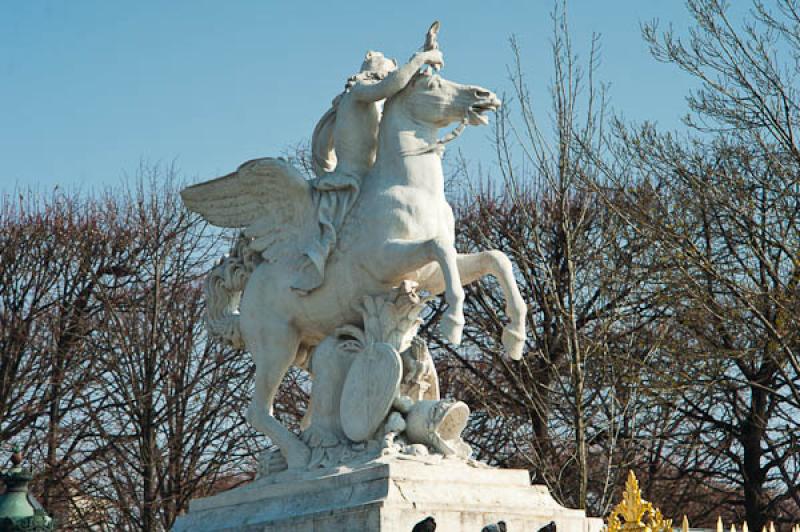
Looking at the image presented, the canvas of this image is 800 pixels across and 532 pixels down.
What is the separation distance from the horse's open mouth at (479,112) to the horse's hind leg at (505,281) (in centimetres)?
88

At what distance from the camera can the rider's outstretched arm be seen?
26.7ft

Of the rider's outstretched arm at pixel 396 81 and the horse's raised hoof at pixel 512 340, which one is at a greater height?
the rider's outstretched arm at pixel 396 81

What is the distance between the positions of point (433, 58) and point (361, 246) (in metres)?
1.33

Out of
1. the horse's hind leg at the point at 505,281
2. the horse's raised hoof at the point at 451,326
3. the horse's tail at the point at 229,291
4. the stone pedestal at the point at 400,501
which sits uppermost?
the horse's tail at the point at 229,291

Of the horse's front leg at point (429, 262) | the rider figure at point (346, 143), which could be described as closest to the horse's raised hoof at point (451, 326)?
the horse's front leg at point (429, 262)

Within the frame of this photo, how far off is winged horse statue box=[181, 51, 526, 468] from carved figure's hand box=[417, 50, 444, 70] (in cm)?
8

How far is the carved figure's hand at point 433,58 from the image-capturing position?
823cm

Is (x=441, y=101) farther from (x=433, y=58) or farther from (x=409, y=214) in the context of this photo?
(x=409, y=214)

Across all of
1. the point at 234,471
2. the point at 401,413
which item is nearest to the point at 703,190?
the point at 401,413

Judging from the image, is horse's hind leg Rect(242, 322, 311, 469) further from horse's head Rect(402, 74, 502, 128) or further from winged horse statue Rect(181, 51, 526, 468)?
horse's head Rect(402, 74, 502, 128)

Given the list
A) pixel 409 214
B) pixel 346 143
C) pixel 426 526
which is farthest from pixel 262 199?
pixel 426 526

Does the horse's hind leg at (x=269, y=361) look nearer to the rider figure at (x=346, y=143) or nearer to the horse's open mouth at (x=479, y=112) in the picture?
the rider figure at (x=346, y=143)

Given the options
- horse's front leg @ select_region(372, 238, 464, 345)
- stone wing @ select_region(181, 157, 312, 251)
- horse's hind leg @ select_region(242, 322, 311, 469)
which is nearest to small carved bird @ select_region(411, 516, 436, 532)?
horse's front leg @ select_region(372, 238, 464, 345)

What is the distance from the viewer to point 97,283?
1939 centimetres
